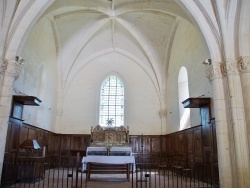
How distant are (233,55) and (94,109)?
36.5 feet

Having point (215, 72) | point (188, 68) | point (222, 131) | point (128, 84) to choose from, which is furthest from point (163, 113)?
point (222, 131)

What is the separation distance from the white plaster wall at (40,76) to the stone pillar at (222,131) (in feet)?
25.7

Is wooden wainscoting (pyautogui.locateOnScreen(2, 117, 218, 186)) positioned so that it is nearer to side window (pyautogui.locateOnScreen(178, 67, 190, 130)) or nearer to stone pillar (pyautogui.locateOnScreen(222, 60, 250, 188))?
side window (pyautogui.locateOnScreen(178, 67, 190, 130))

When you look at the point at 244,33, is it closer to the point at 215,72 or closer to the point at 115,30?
the point at 215,72

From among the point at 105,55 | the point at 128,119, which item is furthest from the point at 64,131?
the point at 105,55

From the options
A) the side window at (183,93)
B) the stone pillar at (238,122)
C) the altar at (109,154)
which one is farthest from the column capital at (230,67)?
the side window at (183,93)

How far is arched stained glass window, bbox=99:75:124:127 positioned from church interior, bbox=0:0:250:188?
0.07 metres

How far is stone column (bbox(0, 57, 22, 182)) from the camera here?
6793 millimetres

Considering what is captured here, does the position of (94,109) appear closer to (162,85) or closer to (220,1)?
(162,85)

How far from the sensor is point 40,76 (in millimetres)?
12984

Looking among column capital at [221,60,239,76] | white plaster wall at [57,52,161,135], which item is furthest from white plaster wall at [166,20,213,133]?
white plaster wall at [57,52,161,135]

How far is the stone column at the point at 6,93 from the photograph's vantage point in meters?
6.79

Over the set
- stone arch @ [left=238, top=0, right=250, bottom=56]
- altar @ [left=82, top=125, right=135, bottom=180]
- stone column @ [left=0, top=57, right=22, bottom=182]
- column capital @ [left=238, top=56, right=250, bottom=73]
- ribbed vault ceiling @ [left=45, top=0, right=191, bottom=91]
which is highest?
ribbed vault ceiling @ [left=45, top=0, right=191, bottom=91]

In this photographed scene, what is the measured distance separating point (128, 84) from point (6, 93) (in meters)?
10.8
